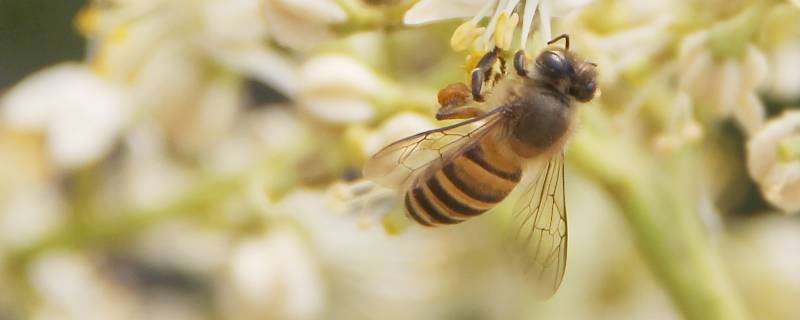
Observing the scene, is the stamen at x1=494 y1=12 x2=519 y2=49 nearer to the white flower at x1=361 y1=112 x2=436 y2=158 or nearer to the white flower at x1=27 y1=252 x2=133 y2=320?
the white flower at x1=361 y1=112 x2=436 y2=158

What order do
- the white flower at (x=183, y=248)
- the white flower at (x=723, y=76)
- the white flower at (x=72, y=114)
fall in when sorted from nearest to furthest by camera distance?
the white flower at (x=723, y=76) → the white flower at (x=72, y=114) → the white flower at (x=183, y=248)

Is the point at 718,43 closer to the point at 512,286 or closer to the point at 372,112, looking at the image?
the point at 372,112

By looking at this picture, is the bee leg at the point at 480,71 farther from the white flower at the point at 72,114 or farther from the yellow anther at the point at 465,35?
the white flower at the point at 72,114

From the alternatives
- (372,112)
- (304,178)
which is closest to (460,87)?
(372,112)

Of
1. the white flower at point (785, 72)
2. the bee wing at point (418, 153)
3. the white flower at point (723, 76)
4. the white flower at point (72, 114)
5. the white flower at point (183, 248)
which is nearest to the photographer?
the bee wing at point (418, 153)

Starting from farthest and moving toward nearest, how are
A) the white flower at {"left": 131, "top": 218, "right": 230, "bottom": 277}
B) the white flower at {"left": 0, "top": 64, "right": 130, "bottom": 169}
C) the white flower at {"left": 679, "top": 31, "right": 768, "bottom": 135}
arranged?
the white flower at {"left": 131, "top": 218, "right": 230, "bottom": 277} → the white flower at {"left": 0, "top": 64, "right": 130, "bottom": 169} → the white flower at {"left": 679, "top": 31, "right": 768, "bottom": 135}

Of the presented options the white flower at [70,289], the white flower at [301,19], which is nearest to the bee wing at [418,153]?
the white flower at [301,19]

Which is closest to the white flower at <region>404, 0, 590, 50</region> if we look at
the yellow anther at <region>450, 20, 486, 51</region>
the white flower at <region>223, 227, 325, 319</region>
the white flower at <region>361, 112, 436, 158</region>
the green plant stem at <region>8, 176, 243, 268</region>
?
the yellow anther at <region>450, 20, 486, 51</region>
